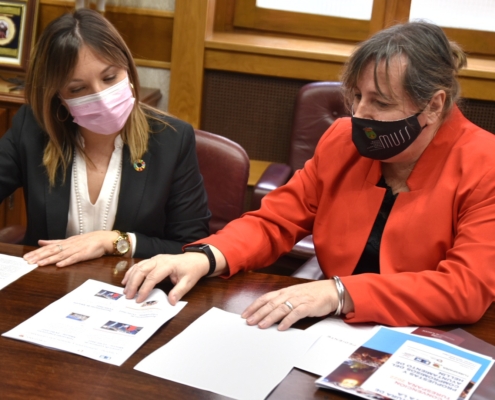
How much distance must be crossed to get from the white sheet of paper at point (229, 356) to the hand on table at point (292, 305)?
0.02 metres

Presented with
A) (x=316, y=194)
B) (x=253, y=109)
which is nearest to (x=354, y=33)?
(x=253, y=109)

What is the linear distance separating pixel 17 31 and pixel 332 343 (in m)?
2.58

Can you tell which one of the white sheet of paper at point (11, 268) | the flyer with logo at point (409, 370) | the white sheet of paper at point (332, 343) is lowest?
the white sheet of paper at point (11, 268)

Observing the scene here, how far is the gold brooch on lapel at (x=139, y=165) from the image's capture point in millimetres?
2080

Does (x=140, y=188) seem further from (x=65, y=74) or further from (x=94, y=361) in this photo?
(x=94, y=361)

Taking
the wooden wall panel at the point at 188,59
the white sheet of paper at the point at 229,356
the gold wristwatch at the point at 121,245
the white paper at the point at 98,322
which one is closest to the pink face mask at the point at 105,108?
the gold wristwatch at the point at 121,245

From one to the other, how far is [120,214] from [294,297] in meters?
0.79

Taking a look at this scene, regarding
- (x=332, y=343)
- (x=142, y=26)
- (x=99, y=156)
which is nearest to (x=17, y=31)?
(x=142, y=26)

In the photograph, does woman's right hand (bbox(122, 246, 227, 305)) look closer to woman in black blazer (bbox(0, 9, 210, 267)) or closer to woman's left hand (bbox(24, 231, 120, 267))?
woman's left hand (bbox(24, 231, 120, 267))

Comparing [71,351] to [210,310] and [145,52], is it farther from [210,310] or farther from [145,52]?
[145,52]

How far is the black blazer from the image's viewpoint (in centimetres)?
206

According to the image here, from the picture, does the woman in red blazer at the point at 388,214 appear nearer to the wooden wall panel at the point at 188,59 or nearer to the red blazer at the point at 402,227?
the red blazer at the point at 402,227

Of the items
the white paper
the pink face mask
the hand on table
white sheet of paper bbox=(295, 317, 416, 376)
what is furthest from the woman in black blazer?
white sheet of paper bbox=(295, 317, 416, 376)

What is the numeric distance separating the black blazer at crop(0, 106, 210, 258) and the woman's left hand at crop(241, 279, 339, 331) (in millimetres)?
611
